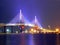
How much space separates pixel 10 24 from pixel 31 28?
1034cm

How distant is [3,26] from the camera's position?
115938 millimetres

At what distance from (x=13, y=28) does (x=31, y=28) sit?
742 centimetres

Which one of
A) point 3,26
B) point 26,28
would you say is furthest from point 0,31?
point 26,28

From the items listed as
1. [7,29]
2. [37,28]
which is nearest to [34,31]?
[37,28]

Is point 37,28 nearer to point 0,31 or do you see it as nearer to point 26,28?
point 26,28

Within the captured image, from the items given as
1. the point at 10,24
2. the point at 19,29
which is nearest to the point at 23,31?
the point at 19,29

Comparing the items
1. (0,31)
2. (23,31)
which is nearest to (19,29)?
(23,31)

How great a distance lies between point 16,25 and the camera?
11656cm

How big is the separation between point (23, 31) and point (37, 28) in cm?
600

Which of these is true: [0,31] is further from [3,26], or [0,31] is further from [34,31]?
[34,31]

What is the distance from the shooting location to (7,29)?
380ft

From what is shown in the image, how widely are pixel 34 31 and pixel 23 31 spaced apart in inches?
176

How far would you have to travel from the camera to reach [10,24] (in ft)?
398

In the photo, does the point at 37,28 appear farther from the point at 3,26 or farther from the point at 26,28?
the point at 3,26
